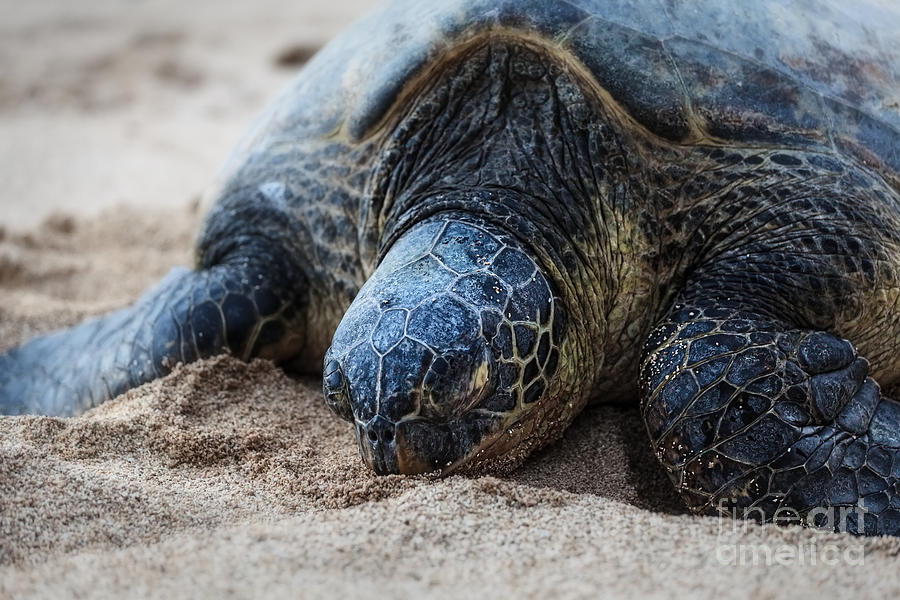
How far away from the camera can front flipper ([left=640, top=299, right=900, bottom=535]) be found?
79.7 inches

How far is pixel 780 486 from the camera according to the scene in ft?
6.68

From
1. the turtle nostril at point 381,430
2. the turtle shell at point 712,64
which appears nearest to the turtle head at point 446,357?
the turtle nostril at point 381,430

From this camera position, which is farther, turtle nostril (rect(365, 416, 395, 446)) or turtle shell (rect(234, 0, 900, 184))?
turtle shell (rect(234, 0, 900, 184))

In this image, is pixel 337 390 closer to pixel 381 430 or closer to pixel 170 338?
pixel 381 430

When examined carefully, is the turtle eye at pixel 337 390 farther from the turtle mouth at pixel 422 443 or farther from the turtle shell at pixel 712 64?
the turtle shell at pixel 712 64

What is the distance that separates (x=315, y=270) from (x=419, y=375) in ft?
3.54

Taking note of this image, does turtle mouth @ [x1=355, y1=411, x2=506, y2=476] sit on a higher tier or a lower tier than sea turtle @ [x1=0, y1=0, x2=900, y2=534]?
lower

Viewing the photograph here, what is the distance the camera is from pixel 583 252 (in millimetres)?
2508

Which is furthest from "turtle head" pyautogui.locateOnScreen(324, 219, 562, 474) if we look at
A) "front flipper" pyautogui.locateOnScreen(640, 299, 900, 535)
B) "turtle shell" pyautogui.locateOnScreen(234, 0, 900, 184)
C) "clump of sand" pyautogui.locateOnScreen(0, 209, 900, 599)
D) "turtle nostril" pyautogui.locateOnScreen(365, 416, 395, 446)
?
"turtle shell" pyautogui.locateOnScreen(234, 0, 900, 184)

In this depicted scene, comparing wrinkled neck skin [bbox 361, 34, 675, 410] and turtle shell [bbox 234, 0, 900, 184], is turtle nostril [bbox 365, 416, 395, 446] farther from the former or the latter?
turtle shell [bbox 234, 0, 900, 184]

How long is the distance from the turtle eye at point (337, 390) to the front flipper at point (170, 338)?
76cm

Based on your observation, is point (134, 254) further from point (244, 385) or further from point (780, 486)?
point (780, 486)

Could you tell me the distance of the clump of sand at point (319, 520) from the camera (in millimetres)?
1625

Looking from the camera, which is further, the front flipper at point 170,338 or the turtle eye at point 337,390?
the front flipper at point 170,338
